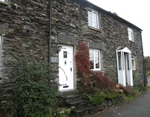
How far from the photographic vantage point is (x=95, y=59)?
7734 mm

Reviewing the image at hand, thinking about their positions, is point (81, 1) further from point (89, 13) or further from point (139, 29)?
point (139, 29)

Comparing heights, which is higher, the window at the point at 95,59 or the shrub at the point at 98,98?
the window at the point at 95,59

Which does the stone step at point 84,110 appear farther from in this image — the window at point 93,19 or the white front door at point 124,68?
the window at point 93,19

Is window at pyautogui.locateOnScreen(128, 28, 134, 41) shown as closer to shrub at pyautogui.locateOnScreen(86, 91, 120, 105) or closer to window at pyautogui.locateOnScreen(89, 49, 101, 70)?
window at pyautogui.locateOnScreen(89, 49, 101, 70)

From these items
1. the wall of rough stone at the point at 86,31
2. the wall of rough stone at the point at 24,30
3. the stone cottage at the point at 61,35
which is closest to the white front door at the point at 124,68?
the stone cottage at the point at 61,35

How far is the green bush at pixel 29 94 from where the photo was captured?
3523 millimetres

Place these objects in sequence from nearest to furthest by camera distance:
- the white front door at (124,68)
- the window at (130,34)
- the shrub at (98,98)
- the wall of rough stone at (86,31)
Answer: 1. the shrub at (98,98)
2. the wall of rough stone at (86,31)
3. the white front door at (124,68)
4. the window at (130,34)

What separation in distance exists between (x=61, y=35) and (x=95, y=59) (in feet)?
9.31

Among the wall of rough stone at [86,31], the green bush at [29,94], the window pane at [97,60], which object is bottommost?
the green bush at [29,94]

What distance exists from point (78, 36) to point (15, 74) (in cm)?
389

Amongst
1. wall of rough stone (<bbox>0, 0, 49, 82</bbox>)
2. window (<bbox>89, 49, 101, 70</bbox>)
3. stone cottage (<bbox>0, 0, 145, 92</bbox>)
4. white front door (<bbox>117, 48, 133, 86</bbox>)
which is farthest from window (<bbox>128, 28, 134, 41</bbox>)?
wall of rough stone (<bbox>0, 0, 49, 82</bbox>)

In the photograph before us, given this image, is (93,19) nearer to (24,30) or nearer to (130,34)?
(24,30)

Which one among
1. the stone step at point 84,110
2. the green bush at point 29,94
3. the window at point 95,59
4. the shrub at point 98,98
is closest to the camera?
the green bush at point 29,94

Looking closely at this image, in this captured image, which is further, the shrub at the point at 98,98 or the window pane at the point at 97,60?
the window pane at the point at 97,60
